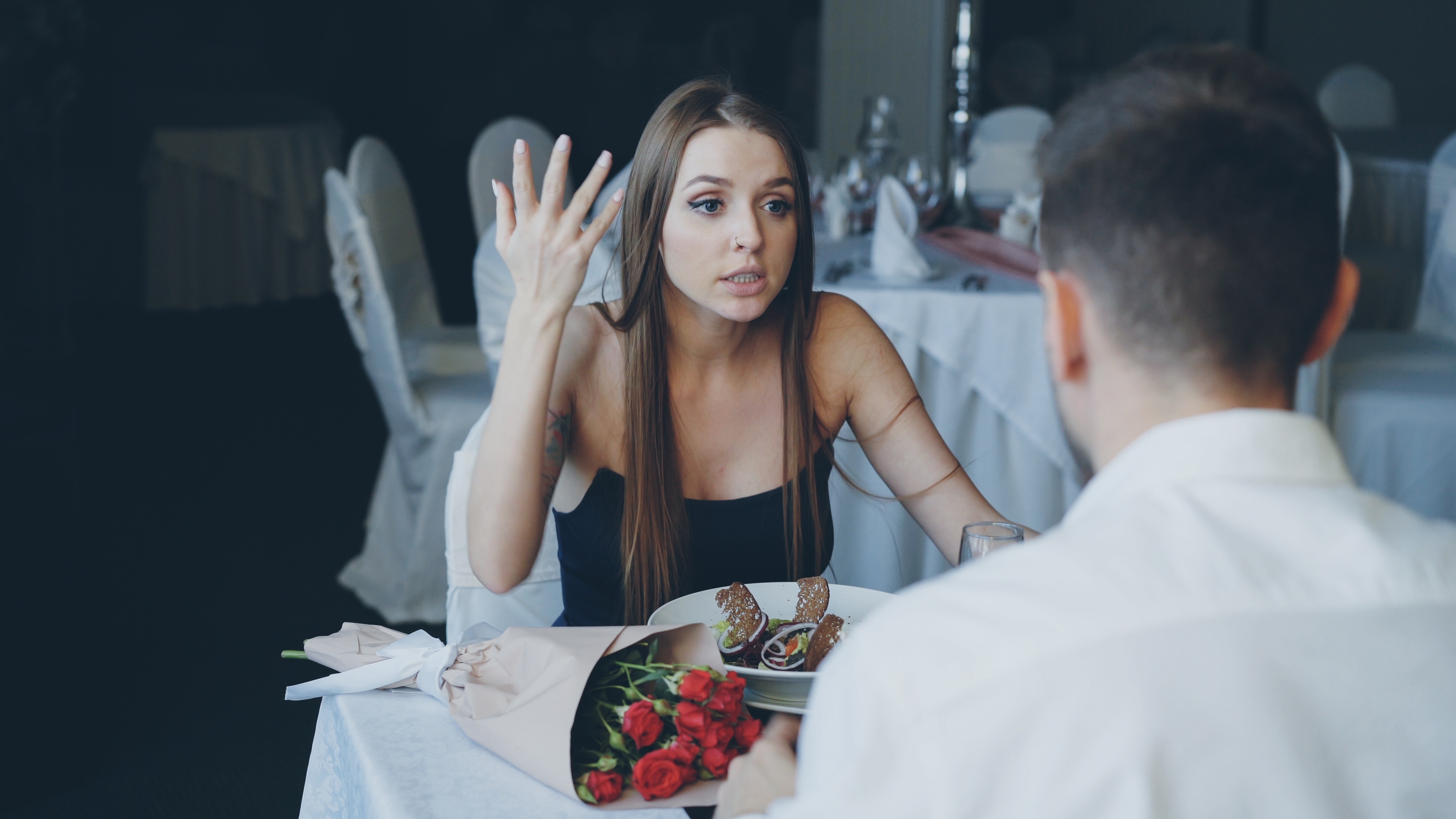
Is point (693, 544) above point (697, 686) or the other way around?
the other way around

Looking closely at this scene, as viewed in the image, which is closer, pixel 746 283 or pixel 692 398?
pixel 746 283

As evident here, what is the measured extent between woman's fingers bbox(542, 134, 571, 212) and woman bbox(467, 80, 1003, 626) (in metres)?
0.04

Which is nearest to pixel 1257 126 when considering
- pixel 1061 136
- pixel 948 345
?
pixel 1061 136

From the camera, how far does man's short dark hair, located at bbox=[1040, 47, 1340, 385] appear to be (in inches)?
24.4

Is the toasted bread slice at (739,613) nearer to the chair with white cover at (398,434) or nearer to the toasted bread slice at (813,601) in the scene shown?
the toasted bread slice at (813,601)

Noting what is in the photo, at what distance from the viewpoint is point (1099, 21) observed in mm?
9422

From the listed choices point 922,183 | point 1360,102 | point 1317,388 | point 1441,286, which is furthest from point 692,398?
point 1360,102

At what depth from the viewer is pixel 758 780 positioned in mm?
786

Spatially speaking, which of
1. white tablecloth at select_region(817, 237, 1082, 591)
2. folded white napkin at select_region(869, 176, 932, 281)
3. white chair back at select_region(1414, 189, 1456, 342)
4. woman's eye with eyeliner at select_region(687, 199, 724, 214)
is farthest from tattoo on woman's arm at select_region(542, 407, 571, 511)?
white chair back at select_region(1414, 189, 1456, 342)

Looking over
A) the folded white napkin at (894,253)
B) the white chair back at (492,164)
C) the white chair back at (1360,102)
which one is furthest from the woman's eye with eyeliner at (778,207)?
the white chair back at (1360,102)

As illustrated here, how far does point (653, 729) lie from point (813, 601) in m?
0.30

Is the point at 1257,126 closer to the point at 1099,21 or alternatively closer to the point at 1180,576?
the point at 1180,576

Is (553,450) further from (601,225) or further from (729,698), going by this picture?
→ (729,698)

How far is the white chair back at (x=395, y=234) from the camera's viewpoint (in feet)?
10.2
